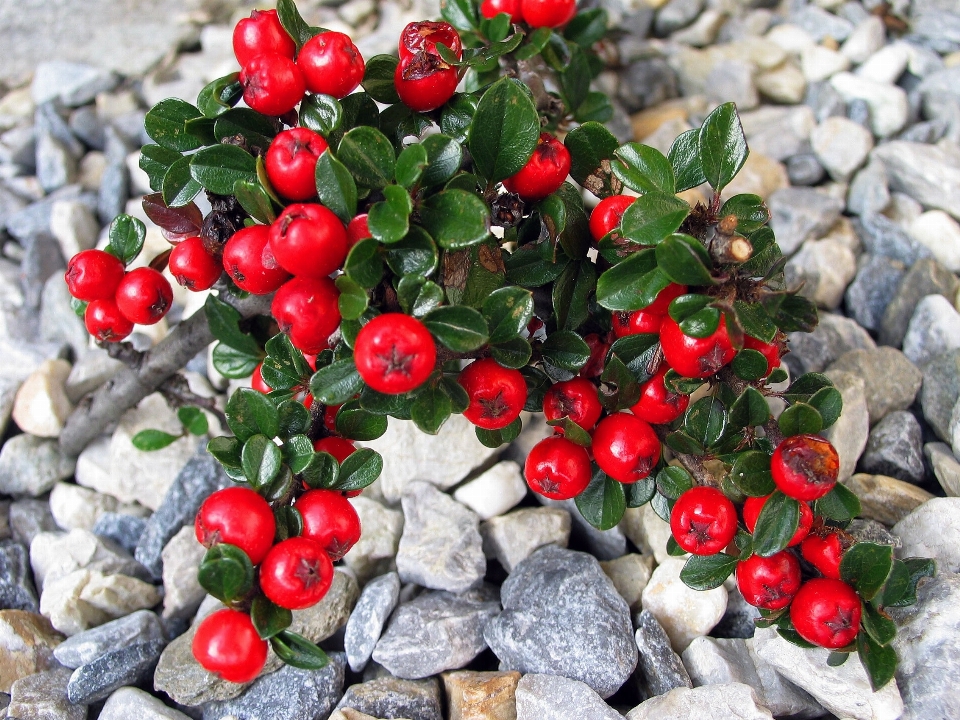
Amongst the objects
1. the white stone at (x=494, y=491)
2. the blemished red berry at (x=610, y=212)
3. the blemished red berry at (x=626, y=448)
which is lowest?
the white stone at (x=494, y=491)

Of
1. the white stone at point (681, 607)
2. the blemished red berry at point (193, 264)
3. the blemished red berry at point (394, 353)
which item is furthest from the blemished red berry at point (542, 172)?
the white stone at point (681, 607)

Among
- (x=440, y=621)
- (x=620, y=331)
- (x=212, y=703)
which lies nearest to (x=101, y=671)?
(x=212, y=703)

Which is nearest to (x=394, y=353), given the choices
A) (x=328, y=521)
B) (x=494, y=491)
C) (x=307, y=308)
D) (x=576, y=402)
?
(x=307, y=308)

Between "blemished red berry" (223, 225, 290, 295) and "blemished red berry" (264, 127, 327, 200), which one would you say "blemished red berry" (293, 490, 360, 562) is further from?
"blemished red berry" (264, 127, 327, 200)

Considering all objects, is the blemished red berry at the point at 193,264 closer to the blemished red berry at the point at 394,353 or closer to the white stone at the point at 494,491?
the blemished red berry at the point at 394,353

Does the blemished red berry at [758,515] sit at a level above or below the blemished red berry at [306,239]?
below

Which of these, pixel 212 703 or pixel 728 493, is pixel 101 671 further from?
pixel 728 493
